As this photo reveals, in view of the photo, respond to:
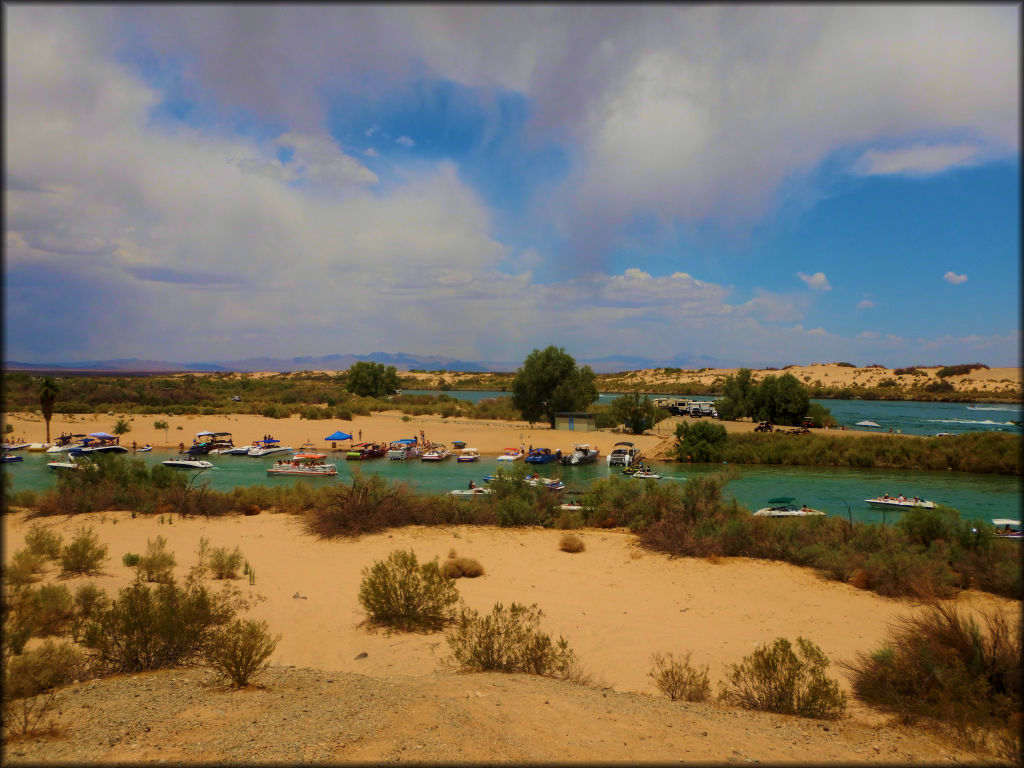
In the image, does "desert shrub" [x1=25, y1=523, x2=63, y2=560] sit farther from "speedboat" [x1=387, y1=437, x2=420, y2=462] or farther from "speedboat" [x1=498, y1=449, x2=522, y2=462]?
"speedboat" [x1=498, y1=449, x2=522, y2=462]

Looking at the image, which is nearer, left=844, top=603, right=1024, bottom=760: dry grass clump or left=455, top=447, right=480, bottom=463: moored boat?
left=844, top=603, right=1024, bottom=760: dry grass clump

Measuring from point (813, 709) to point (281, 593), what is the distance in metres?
10.9

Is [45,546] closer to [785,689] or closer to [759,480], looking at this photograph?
[785,689]

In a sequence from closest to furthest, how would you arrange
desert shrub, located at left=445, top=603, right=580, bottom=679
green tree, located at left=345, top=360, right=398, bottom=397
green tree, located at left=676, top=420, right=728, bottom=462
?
desert shrub, located at left=445, top=603, right=580, bottom=679 < green tree, located at left=676, top=420, right=728, bottom=462 < green tree, located at left=345, top=360, right=398, bottom=397

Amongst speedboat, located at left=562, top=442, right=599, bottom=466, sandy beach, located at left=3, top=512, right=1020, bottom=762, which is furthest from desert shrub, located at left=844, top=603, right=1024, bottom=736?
speedboat, located at left=562, top=442, right=599, bottom=466

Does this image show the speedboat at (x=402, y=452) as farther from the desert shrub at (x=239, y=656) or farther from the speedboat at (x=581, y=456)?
the desert shrub at (x=239, y=656)

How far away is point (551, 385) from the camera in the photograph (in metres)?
64.3

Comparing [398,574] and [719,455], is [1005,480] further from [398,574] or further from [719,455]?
[398,574]

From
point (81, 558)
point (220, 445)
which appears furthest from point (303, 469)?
point (81, 558)

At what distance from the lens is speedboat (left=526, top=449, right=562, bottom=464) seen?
143ft

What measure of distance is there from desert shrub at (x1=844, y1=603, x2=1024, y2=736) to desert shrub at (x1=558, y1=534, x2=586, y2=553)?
937 centimetres

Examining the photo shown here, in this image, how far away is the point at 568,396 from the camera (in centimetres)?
6319

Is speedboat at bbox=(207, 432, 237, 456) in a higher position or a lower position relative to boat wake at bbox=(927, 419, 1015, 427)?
lower

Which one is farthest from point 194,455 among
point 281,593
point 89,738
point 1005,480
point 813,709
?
point 1005,480
